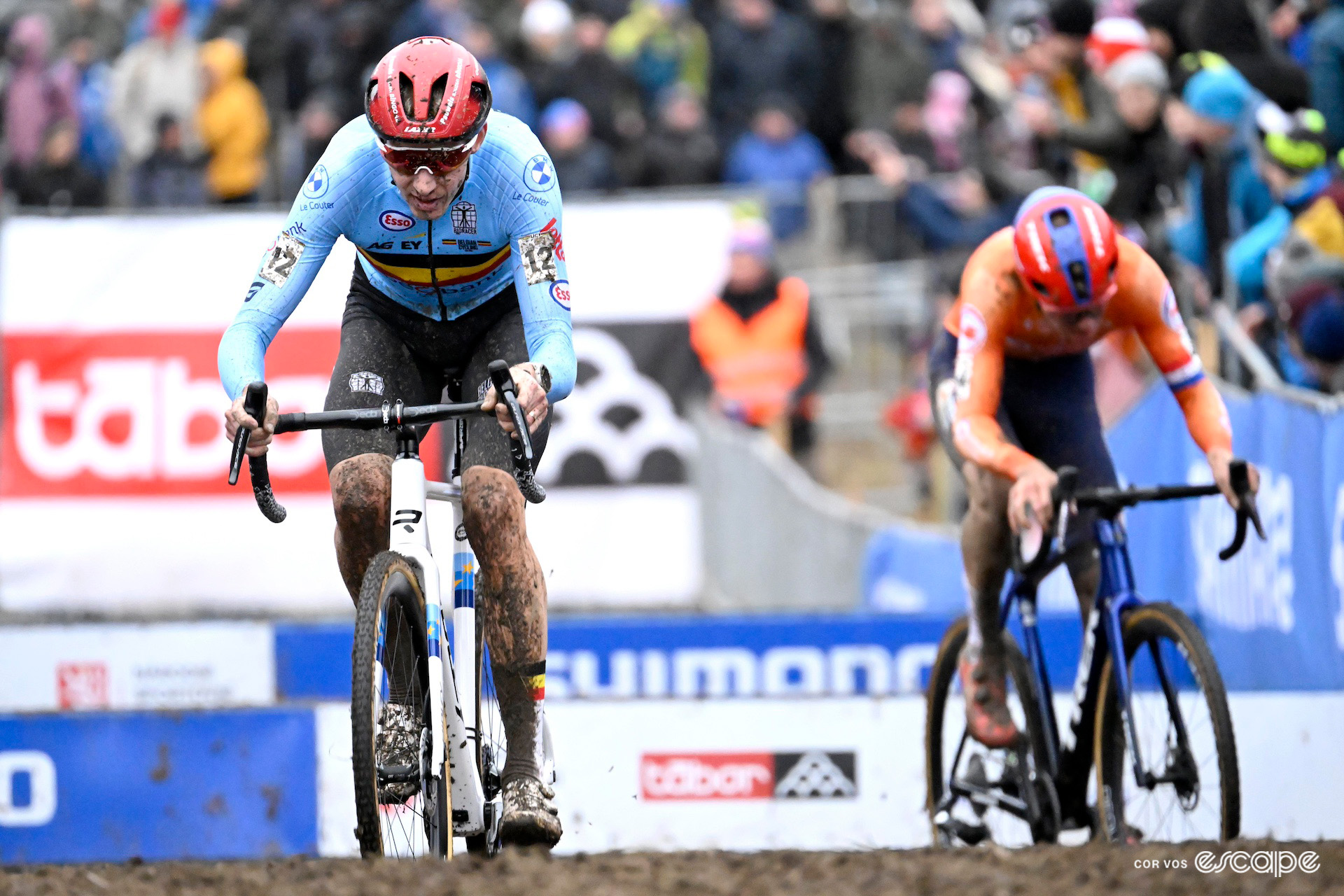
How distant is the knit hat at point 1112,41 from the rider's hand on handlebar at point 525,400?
6.75 meters

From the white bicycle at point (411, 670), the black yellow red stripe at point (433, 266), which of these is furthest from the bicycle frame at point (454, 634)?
the black yellow red stripe at point (433, 266)

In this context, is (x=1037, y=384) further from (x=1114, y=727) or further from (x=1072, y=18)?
(x=1072, y=18)

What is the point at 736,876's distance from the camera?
5.56 meters

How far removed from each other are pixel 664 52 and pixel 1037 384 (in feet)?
34.1

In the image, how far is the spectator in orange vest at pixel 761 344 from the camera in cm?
1441

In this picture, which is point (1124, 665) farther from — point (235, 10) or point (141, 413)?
point (235, 10)

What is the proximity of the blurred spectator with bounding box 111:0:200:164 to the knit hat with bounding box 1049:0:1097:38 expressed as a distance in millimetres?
8366

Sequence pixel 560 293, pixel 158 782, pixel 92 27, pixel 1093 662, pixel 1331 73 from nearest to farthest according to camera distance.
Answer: pixel 560 293 < pixel 1093 662 < pixel 158 782 < pixel 1331 73 < pixel 92 27

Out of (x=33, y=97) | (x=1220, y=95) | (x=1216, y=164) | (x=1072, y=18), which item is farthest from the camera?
(x=33, y=97)

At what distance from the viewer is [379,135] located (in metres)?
5.80

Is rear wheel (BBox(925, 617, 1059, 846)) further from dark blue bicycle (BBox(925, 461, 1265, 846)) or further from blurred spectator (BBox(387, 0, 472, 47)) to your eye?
blurred spectator (BBox(387, 0, 472, 47))

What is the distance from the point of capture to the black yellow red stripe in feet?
20.4

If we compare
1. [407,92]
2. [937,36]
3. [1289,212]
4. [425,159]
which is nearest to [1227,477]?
[425,159]

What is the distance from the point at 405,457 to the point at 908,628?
16.2 ft
